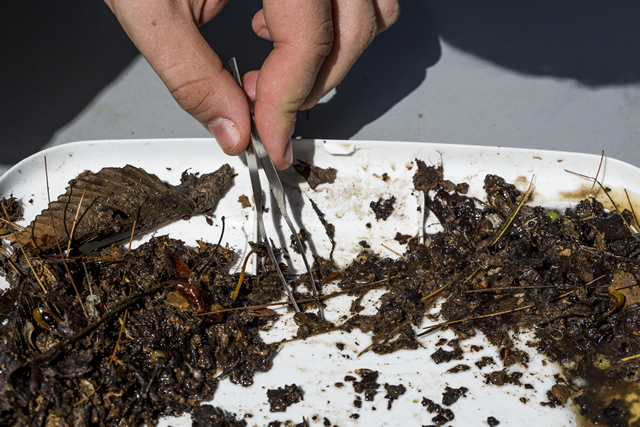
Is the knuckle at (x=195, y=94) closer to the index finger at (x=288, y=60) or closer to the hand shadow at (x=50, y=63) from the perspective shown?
the index finger at (x=288, y=60)

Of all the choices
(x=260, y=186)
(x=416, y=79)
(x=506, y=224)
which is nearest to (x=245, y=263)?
(x=260, y=186)

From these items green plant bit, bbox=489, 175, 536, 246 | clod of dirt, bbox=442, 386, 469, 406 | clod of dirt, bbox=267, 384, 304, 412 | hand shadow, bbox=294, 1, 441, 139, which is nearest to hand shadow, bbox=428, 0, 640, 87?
hand shadow, bbox=294, 1, 441, 139

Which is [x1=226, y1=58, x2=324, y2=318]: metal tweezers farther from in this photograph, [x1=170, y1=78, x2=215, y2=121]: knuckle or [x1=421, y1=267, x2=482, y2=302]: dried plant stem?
[x1=421, y1=267, x2=482, y2=302]: dried plant stem

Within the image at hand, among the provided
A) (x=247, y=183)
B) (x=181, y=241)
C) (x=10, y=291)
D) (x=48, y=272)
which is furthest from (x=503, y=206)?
(x=10, y=291)

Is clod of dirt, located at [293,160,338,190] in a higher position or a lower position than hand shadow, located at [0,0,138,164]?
lower

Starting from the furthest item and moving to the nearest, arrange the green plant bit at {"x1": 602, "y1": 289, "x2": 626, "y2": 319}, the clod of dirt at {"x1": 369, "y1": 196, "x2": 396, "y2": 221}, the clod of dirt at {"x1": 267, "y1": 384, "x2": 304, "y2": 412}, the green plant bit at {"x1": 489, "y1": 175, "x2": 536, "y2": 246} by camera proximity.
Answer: the clod of dirt at {"x1": 369, "y1": 196, "x2": 396, "y2": 221} < the green plant bit at {"x1": 489, "y1": 175, "x2": 536, "y2": 246} < the green plant bit at {"x1": 602, "y1": 289, "x2": 626, "y2": 319} < the clod of dirt at {"x1": 267, "y1": 384, "x2": 304, "y2": 412}

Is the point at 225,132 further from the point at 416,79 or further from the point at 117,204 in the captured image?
the point at 416,79

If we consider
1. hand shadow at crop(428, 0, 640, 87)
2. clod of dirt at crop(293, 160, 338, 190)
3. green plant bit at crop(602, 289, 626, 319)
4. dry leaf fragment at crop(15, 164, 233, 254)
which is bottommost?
green plant bit at crop(602, 289, 626, 319)
